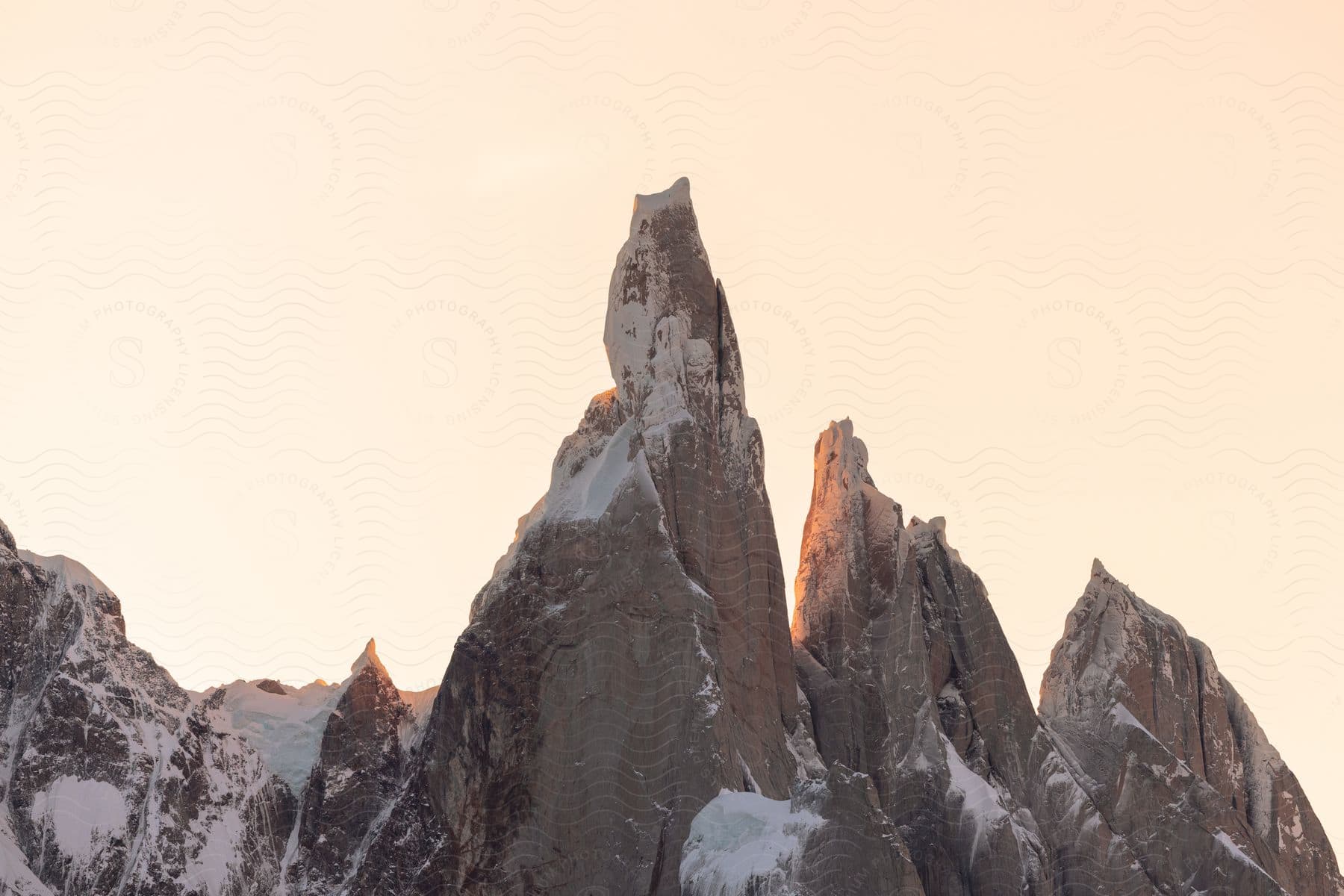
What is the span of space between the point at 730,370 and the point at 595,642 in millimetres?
13979

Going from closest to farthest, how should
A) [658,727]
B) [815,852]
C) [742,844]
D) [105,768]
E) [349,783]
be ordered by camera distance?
1. [815,852]
2. [742,844]
3. [658,727]
4. [105,768]
5. [349,783]

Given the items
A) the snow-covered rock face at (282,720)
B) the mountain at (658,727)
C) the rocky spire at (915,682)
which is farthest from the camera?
the snow-covered rock face at (282,720)

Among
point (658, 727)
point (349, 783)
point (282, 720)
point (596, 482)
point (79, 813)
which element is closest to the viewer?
point (658, 727)

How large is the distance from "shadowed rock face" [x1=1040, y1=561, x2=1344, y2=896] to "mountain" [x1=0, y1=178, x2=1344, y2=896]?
0.20 m

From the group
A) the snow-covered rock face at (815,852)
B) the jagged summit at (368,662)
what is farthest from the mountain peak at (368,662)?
the snow-covered rock face at (815,852)

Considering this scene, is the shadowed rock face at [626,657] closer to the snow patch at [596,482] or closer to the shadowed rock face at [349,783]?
the snow patch at [596,482]

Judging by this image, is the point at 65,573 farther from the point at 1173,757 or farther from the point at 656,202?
the point at 1173,757

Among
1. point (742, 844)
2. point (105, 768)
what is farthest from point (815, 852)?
point (105, 768)

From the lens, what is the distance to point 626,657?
3615 inches

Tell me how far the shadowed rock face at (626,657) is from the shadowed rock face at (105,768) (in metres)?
9.47

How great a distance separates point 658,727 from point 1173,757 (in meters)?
30.2

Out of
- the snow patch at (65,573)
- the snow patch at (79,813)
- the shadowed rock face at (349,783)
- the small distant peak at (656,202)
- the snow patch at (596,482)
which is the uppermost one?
the small distant peak at (656,202)

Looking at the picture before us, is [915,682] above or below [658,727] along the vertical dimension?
above

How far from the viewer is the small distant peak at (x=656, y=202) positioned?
102 metres
